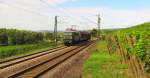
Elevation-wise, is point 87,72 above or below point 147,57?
below

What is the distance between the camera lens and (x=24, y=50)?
4416 centimetres

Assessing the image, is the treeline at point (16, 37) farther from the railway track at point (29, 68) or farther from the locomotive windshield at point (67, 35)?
the railway track at point (29, 68)

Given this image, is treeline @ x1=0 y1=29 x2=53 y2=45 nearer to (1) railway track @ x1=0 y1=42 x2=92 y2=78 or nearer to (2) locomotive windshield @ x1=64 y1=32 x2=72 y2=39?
(2) locomotive windshield @ x1=64 y1=32 x2=72 y2=39

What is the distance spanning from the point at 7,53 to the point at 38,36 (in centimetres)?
9028

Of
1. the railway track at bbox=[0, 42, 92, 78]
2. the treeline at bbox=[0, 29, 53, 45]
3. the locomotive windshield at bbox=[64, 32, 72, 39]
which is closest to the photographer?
the railway track at bbox=[0, 42, 92, 78]

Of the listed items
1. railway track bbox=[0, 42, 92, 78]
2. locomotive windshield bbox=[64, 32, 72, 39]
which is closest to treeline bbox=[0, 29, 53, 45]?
locomotive windshield bbox=[64, 32, 72, 39]

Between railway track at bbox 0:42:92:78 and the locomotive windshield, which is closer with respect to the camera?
railway track at bbox 0:42:92:78

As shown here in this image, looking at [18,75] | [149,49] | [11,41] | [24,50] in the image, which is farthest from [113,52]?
[11,41]

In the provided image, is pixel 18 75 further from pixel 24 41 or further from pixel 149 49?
pixel 24 41

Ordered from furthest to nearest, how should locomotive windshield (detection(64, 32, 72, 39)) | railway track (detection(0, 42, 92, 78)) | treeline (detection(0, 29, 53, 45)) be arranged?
1. treeline (detection(0, 29, 53, 45))
2. locomotive windshield (detection(64, 32, 72, 39))
3. railway track (detection(0, 42, 92, 78))

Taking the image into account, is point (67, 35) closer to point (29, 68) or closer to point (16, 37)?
point (29, 68)

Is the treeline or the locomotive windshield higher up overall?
the locomotive windshield

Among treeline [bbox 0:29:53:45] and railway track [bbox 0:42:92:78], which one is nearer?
railway track [bbox 0:42:92:78]

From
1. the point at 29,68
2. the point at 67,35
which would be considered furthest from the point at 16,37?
the point at 29,68
